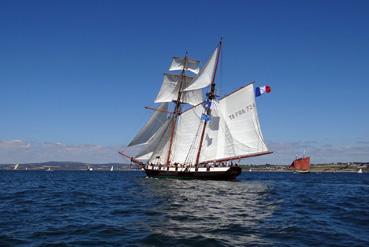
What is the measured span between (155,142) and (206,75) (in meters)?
18.5

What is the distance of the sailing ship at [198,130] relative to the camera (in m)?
76.2

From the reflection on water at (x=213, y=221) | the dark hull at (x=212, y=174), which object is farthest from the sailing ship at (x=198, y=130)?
the reflection on water at (x=213, y=221)

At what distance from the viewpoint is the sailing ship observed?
76.2 metres

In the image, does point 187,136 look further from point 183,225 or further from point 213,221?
point 183,225

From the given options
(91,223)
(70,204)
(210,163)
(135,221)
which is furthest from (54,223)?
(210,163)

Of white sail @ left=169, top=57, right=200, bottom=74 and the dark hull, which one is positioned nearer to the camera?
the dark hull

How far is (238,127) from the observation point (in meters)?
76.3

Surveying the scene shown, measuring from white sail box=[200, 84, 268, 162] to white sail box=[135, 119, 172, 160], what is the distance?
47.4ft

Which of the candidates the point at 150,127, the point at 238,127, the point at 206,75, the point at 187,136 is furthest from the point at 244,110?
the point at 150,127

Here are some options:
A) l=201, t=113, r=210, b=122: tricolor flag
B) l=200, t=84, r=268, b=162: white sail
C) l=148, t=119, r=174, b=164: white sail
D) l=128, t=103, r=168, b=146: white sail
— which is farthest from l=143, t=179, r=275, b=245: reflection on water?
l=148, t=119, r=174, b=164: white sail

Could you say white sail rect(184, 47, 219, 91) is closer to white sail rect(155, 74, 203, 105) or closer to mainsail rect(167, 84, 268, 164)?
mainsail rect(167, 84, 268, 164)

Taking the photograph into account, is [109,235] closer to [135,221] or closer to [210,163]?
[135,221]

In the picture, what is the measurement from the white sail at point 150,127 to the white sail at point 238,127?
612 inches

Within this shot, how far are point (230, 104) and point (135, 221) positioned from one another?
180ft
